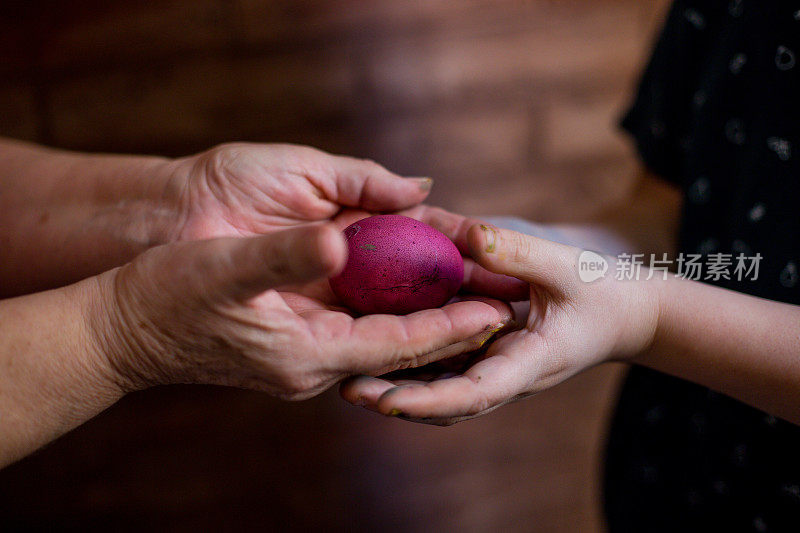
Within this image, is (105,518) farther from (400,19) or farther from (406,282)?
(400,19)

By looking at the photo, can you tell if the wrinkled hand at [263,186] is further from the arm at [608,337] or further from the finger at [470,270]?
the arm at [608,337]

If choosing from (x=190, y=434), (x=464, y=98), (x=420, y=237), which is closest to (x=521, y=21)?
(x=464, y=98)

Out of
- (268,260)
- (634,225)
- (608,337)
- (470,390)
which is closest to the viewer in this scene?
(268,260)

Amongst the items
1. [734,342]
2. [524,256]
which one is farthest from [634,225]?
[524,256]

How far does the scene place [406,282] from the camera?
2.37 feet

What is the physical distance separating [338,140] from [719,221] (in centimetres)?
100

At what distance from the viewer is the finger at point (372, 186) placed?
2.71 ft

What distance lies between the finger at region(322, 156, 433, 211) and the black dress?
447mm

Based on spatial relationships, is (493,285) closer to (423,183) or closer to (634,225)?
(423,183)

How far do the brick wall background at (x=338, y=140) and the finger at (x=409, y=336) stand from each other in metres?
0.95

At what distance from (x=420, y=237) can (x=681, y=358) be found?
0.37 metres

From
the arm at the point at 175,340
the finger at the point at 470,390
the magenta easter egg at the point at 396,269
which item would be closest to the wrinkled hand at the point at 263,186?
the magenta easter egg at the point at 396,269

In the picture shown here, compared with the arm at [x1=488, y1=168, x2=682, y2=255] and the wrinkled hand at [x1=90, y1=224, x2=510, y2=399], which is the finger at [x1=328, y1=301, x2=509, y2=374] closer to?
the wrinkled hand at [x1=90, y1=224, x2=510, y2=399]

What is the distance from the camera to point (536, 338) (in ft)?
2.14
